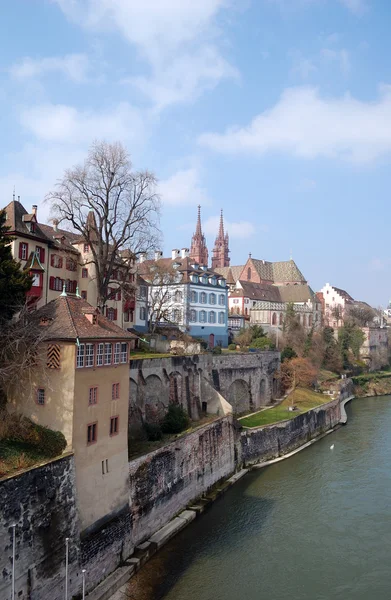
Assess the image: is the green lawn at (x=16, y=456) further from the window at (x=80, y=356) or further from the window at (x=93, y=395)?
the window at (x=80, y=356)

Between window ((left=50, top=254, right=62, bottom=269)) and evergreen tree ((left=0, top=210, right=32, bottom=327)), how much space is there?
37.1 feet

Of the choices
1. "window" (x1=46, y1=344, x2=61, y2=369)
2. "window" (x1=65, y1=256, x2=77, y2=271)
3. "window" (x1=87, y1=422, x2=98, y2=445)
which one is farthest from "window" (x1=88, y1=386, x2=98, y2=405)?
"window" (x1=65, y1=256, x2=77, y2=271)

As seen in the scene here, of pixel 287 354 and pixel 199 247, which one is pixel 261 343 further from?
pixel 199 247

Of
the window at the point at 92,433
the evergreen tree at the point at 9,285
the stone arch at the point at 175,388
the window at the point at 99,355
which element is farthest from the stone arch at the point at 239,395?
the evergreen tree at the point at 9,285

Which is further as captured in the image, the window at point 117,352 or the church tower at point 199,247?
the church tower at point 199,247

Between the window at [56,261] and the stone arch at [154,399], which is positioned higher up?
the window at [56,261]

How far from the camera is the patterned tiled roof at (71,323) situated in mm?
18567

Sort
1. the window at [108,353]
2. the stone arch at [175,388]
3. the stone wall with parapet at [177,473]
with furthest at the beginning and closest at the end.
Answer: the stone arch at [175,388], the stone wall with parapet at [177,473], the window at [108,353]

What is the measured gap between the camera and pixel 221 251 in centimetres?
12244

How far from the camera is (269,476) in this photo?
32500mm

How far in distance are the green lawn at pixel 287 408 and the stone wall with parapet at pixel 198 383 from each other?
181cm

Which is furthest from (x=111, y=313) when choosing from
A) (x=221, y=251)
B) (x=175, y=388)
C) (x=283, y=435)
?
(x=221, y=251)

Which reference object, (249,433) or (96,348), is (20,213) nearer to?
(96,348)

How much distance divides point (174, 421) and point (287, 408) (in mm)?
19703
